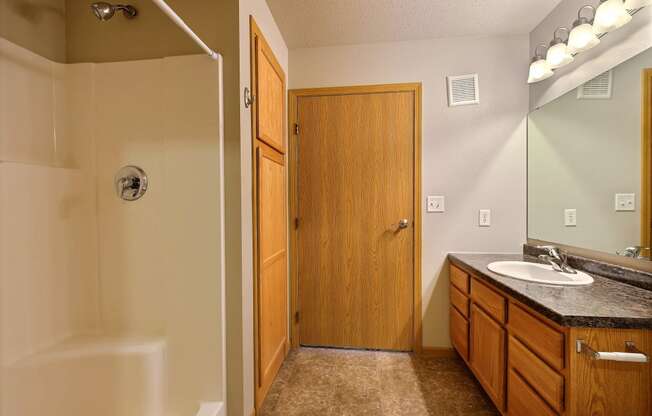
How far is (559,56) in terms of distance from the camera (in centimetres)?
173

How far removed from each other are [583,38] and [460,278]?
1.51 meters

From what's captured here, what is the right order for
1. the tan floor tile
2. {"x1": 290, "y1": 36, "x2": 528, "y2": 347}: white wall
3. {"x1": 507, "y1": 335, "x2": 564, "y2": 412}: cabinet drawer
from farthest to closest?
{"x1": 290, "y1": 36, "x2": 528, "y2": 347}: white wall, the tan floor tile, {"x1": 507, "y1": 335, "x2": 564, "y2": 412}: cabinet drawer

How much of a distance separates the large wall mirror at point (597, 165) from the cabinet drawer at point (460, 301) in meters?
0.68

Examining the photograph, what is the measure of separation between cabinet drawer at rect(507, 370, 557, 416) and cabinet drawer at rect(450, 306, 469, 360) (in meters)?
0.50

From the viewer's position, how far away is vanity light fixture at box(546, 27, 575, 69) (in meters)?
1.71

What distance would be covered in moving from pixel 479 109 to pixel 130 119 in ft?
7.32

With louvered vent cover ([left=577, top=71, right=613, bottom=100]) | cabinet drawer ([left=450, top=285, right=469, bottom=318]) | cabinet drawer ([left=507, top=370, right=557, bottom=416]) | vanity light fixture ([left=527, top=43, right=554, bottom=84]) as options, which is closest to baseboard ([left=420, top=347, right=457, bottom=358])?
cabinet drawer ([left=450, top=285, right=469, bottom=318])

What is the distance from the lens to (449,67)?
218 cm

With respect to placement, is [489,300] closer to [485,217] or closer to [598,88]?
[485,217]

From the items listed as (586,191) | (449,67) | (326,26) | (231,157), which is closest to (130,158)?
(231,157)

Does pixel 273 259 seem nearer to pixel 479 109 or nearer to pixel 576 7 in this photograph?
pixel 479 109

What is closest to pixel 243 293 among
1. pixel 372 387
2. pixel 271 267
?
pixel 271 267

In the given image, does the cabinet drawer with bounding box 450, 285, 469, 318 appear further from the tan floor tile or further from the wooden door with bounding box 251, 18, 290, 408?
the wooden door with bounding box 251, 18, 290, 408

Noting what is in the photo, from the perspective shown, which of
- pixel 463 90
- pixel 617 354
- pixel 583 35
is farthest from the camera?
pixel 463 90
